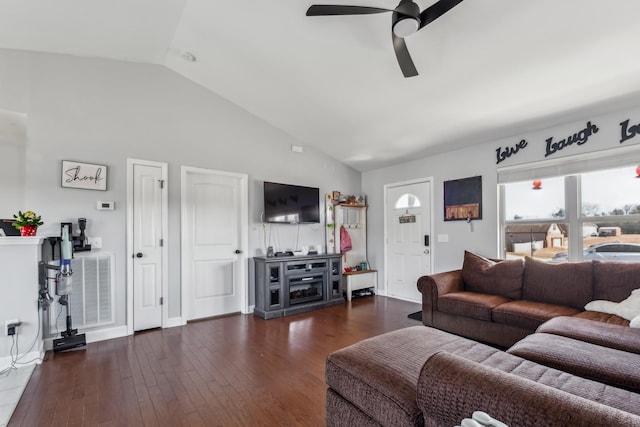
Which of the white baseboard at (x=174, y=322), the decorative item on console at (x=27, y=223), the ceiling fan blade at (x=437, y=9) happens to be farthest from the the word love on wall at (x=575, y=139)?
the decorative item on console at (x=27, y=223)

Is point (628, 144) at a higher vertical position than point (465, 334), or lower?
higher

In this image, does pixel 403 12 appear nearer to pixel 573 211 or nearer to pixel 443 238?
pixel 573 211

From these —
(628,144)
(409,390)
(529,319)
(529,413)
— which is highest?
(628,144)

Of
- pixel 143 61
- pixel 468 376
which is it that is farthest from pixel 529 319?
pixel 143 61

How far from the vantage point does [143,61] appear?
379cm

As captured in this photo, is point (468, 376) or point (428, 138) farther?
point (428, 138)

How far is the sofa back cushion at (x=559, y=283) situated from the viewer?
2879 millimetres

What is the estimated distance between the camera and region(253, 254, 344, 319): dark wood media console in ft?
13.9

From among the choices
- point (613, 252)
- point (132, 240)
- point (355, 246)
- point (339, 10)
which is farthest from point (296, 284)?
point (613, 252)

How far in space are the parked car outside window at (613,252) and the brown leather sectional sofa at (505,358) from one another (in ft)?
1.89

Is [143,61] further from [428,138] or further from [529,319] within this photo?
[529,319]

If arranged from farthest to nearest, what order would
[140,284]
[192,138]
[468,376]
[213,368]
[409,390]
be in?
[192,138], [140,284], [213,368], [409,390], [468,376]

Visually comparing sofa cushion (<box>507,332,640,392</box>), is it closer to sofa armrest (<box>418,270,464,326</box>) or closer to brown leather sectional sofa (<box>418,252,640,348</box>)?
brown leather sectional sofa (<box>418,252,640,348</box>)

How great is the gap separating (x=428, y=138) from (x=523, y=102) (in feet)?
4.24
